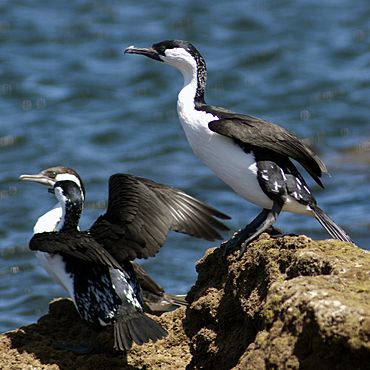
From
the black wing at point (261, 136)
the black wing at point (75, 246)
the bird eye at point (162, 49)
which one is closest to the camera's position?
the black wing at point (261, 136)

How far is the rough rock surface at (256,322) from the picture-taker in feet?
17.7

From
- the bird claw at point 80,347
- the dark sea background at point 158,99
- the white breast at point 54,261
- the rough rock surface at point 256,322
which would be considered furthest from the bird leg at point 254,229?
the dark sea background at point 158,99

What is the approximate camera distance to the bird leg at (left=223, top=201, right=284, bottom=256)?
705 centimetres

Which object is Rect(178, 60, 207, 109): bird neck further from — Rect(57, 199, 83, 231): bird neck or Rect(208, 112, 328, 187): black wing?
Rect(57, 199, 83, 231): bird neck

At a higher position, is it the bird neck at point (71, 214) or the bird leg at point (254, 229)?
the bird neck at point (71, 214)

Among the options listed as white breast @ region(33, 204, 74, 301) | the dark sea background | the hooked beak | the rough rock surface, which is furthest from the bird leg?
the dark sea background

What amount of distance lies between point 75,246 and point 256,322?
1722 mm

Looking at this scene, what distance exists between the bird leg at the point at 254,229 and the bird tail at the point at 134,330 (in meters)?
0.68

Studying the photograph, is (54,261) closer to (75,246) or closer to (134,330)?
(75,246)

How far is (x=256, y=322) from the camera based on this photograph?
6.33 meters

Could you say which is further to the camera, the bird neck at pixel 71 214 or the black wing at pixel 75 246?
the bird neck at pixel 71 214

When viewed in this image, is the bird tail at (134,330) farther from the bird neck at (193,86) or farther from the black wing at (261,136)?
the bird neck at (193,86)

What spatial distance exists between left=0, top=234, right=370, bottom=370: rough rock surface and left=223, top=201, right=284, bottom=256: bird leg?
0.06 m

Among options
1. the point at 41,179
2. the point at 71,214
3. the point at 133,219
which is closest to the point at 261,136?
the point at 133,219
